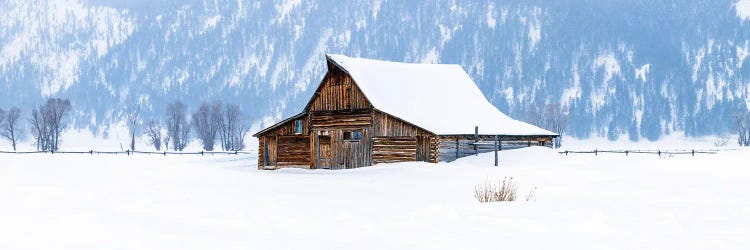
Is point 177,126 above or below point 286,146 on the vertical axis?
above

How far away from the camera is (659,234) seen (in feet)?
40.9

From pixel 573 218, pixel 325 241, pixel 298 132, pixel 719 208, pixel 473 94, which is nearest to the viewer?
pixel 325 241

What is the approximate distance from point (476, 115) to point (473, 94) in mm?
2847

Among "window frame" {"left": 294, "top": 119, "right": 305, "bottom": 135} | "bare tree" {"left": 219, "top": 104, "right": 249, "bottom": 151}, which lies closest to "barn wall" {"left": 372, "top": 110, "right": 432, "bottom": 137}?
"window frame" {"left": 294, "top": 119, "right": 305, "bottom": 135}

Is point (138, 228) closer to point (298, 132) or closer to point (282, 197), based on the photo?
point (282, 197)

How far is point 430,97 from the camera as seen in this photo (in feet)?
147

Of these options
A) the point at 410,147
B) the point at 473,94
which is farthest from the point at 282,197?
the point at 473,94

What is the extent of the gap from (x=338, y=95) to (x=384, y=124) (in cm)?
340

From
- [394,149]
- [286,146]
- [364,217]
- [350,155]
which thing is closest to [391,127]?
[394,149]

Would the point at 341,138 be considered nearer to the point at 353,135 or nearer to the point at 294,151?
the point at 353,135

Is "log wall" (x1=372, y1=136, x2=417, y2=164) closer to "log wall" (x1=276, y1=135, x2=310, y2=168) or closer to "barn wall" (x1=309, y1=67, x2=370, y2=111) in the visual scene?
"barn wall" (x1=309, y1=67, x2=370, y2=111)

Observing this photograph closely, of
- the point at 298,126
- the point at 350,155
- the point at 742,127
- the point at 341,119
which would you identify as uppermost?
the point at 742,127

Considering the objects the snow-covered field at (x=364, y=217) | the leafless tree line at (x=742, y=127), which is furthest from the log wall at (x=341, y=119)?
the leafless tree line at (x=742, y=127)

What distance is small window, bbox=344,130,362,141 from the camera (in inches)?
1650
